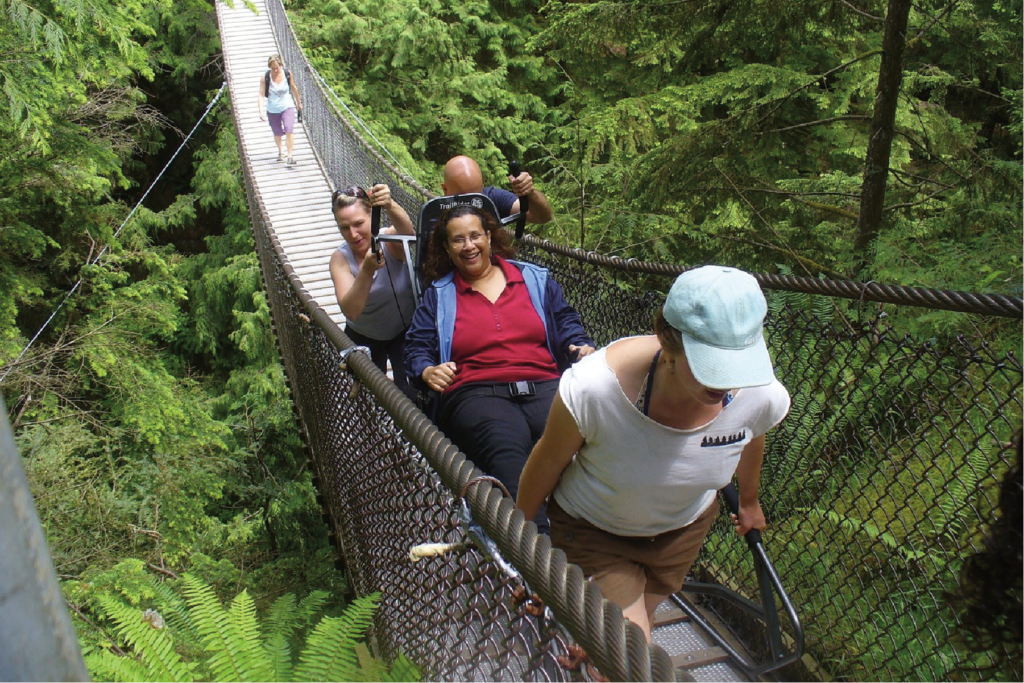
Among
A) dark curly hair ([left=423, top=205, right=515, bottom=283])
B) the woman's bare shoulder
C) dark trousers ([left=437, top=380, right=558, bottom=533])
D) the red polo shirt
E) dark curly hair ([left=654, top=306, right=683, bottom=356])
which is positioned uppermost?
dark curly hair ([left=654, top=306, right=683, bottom=356])

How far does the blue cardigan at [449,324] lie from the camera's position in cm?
207

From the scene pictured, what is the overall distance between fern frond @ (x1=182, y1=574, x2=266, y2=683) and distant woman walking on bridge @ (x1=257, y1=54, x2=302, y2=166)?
6.42 m

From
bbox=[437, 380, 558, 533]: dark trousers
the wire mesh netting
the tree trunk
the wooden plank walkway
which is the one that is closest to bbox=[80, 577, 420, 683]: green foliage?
the wire mesh netting

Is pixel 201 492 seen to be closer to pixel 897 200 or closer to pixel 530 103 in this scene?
pixel 897 200

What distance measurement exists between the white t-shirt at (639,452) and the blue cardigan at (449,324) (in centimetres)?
75

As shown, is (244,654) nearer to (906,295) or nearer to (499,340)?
(499,340)

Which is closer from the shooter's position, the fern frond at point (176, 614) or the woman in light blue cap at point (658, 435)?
the woman in light blue cap at point (658, 435)

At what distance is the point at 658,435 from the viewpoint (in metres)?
1.23

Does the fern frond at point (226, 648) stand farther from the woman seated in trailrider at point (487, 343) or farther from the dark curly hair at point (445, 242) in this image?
the dark curly hair at point (445, 242)

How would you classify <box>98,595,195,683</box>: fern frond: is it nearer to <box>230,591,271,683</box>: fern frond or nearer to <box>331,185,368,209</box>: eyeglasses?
<box>230,591,271,683</box>: fern frond

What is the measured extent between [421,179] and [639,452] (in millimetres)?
9120

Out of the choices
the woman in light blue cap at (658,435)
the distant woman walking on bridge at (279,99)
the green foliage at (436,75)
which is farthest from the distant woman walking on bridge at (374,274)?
the green foliage at (436,75)

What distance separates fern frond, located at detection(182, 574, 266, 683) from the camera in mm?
1890

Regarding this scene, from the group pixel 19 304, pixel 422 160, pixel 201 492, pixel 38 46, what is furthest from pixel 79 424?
pixel 422 160
